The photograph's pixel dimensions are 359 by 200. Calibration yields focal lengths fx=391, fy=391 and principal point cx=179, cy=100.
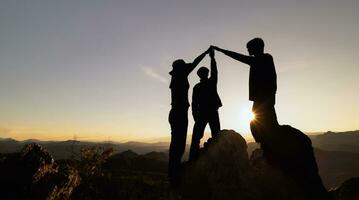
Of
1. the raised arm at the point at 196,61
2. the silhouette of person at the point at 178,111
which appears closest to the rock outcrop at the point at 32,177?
the silhouette of person at the point at 178,111

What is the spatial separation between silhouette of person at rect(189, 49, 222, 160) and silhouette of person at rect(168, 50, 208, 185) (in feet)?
1.15

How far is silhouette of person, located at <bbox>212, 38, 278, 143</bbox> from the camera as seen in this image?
11289 millimetres

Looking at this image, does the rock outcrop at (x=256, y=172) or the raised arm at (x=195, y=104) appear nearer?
the rock outcrop at (x=256, y=172)

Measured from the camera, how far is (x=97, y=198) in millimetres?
41344

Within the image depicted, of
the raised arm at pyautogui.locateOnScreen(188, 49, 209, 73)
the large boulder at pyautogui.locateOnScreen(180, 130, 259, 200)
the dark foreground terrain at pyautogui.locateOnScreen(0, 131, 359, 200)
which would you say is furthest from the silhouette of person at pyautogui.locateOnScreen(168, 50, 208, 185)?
the large boulder at pyautogui.locateOnScreen(180, 130, 259, 200)

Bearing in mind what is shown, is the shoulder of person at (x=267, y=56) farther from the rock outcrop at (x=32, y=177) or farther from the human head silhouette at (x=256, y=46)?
the rock outcrop at (x=32, y=177)

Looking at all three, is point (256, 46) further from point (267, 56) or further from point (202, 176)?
point (202, 176)

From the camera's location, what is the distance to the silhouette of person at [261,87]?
37.0ft

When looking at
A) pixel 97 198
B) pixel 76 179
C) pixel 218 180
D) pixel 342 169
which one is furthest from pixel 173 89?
pixel 342 169

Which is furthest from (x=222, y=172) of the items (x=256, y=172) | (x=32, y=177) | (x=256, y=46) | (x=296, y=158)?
(x=32, y=177)

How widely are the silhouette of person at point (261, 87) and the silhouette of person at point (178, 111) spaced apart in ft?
7.21

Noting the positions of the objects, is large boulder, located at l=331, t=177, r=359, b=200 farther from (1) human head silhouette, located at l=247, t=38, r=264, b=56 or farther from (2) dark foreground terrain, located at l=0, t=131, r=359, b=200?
(1) human head silhouette, located at l=247, t=38, r=264, b=56

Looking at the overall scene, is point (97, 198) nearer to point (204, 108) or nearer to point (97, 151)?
point (97, 151)

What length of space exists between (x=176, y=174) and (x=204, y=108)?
2361 millimetres
